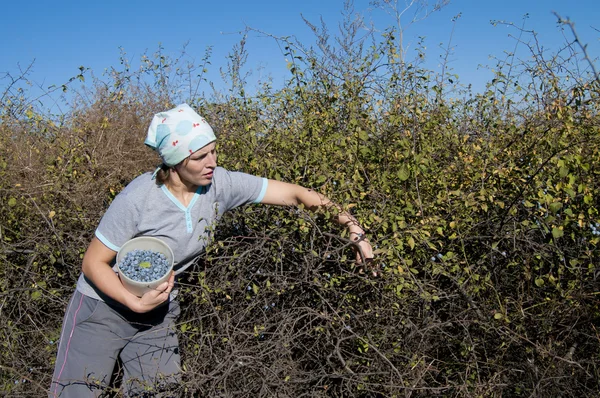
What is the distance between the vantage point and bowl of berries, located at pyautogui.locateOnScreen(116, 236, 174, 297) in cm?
210

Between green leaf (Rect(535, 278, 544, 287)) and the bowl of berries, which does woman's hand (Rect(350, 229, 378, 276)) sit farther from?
the bowl of berries

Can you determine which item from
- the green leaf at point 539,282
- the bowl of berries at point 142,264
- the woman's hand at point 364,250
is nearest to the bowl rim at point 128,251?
the bowl of berries at point 142,264

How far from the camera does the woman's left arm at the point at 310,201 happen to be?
6.88 feet

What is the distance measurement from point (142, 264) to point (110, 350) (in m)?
0.40

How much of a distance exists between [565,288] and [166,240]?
1.49 metres

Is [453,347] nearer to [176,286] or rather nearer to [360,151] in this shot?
[360,151]

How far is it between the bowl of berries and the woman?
0.03 meters

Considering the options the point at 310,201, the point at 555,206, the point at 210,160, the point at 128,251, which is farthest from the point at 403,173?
the point at 128,251

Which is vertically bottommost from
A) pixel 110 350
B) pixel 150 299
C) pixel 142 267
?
pixel 110 350

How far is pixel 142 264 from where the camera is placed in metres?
2.11

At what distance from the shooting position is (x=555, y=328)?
215cm

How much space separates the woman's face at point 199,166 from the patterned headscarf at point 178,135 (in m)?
0.02

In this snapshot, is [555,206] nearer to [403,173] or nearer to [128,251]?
[403,173]

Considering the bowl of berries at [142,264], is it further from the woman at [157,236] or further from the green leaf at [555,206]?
the green leaf at [555,206]
